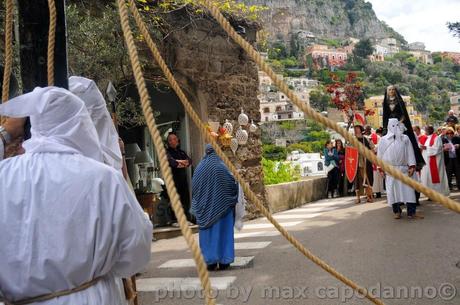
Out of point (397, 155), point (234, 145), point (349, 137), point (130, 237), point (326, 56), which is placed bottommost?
point (397, 155)

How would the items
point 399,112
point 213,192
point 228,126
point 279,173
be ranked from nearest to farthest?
point 213,192 → point 399,112 → point 228,126 → point 279,173

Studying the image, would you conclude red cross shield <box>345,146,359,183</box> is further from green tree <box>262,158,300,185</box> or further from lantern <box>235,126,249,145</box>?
lantern <box>235,126,249,145</box>

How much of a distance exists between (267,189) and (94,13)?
5.95 m

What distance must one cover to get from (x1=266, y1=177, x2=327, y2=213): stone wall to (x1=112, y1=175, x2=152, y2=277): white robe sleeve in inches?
392

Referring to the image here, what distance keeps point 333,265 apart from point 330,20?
173956 mm

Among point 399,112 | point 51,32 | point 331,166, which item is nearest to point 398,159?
point 399,112

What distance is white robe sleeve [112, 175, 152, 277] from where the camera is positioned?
6.58 feet

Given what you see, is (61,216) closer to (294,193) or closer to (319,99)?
(294,193)

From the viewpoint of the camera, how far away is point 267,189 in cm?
1216

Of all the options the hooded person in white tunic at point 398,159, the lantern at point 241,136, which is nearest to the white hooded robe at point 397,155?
the hooded person in white tunic at point 398,159

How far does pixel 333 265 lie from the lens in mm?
5945

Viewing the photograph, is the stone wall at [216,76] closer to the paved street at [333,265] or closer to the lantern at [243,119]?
the lantern at [243,119]

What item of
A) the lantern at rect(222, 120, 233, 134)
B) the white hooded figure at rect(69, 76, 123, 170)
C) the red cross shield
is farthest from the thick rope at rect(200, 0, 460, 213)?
the red cross shield

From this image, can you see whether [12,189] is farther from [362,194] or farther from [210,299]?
[362,194]
